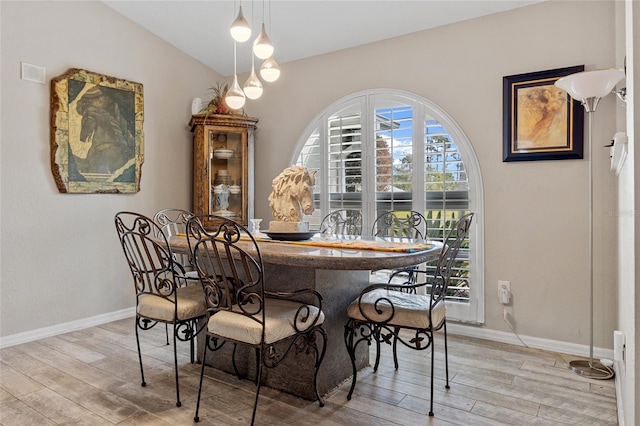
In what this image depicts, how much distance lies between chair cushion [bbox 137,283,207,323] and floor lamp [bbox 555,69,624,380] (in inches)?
92.6

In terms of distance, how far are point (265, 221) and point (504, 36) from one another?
2815 millimetres

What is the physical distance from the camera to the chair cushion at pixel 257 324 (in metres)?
1.80

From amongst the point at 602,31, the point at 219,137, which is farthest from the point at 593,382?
the point at 219,137

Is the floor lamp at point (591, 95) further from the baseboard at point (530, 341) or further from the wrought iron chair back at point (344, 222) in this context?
the wrought iron chair back at point (344, 222)

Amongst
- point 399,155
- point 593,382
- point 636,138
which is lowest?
point 593,382

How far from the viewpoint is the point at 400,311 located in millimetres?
2059

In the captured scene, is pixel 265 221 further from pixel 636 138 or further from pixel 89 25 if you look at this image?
pixel 636 138

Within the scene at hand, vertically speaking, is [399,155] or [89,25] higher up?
[89,25]

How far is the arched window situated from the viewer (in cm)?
326

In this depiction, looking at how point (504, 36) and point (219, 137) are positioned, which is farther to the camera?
point (219, 137)

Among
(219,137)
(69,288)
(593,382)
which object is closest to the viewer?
(593,382)

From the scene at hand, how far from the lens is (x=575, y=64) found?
284 centimetres

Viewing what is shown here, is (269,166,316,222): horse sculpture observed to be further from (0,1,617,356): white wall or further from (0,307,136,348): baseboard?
(0,307,136,348): baseboard

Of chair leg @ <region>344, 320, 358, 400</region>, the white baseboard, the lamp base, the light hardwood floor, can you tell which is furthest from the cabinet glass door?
the lamp base
